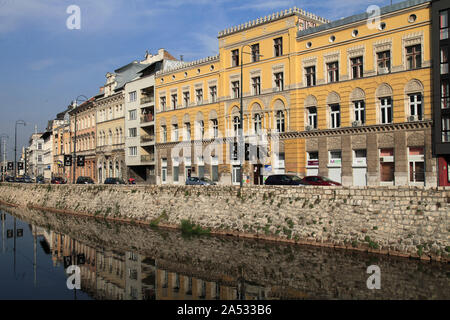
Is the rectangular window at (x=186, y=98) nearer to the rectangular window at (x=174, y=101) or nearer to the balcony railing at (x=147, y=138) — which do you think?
the rectangular window at (x=174, y=101)

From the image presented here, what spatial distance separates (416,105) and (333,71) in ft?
28.5

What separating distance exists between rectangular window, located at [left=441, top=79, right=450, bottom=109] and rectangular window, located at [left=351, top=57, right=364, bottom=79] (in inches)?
292

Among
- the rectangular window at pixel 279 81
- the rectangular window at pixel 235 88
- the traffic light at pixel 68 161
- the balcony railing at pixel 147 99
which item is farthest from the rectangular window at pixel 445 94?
the traffic light at pixel 68 161

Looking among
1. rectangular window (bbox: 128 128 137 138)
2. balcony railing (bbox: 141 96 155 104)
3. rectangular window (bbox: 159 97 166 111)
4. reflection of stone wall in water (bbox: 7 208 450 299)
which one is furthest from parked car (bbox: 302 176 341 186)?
rectangular window (bbox: 128 128 137 138)

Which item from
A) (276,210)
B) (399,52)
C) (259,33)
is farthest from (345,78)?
(276,210)

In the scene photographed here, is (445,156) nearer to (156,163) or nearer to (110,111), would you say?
(156,163)

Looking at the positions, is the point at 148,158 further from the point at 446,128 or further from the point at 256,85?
the point at 446,128

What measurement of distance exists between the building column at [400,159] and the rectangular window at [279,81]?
531 inches

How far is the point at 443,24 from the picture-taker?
3581 centimetres

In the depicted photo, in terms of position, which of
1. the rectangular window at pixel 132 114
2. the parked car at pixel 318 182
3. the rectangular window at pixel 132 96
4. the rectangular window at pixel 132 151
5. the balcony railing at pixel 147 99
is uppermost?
the rectangular window at pixel 132 96

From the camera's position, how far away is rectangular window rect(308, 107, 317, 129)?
45.4m

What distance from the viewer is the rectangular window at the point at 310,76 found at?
4525 centimetres

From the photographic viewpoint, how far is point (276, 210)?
1155 inches

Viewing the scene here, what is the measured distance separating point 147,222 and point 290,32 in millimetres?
23408
